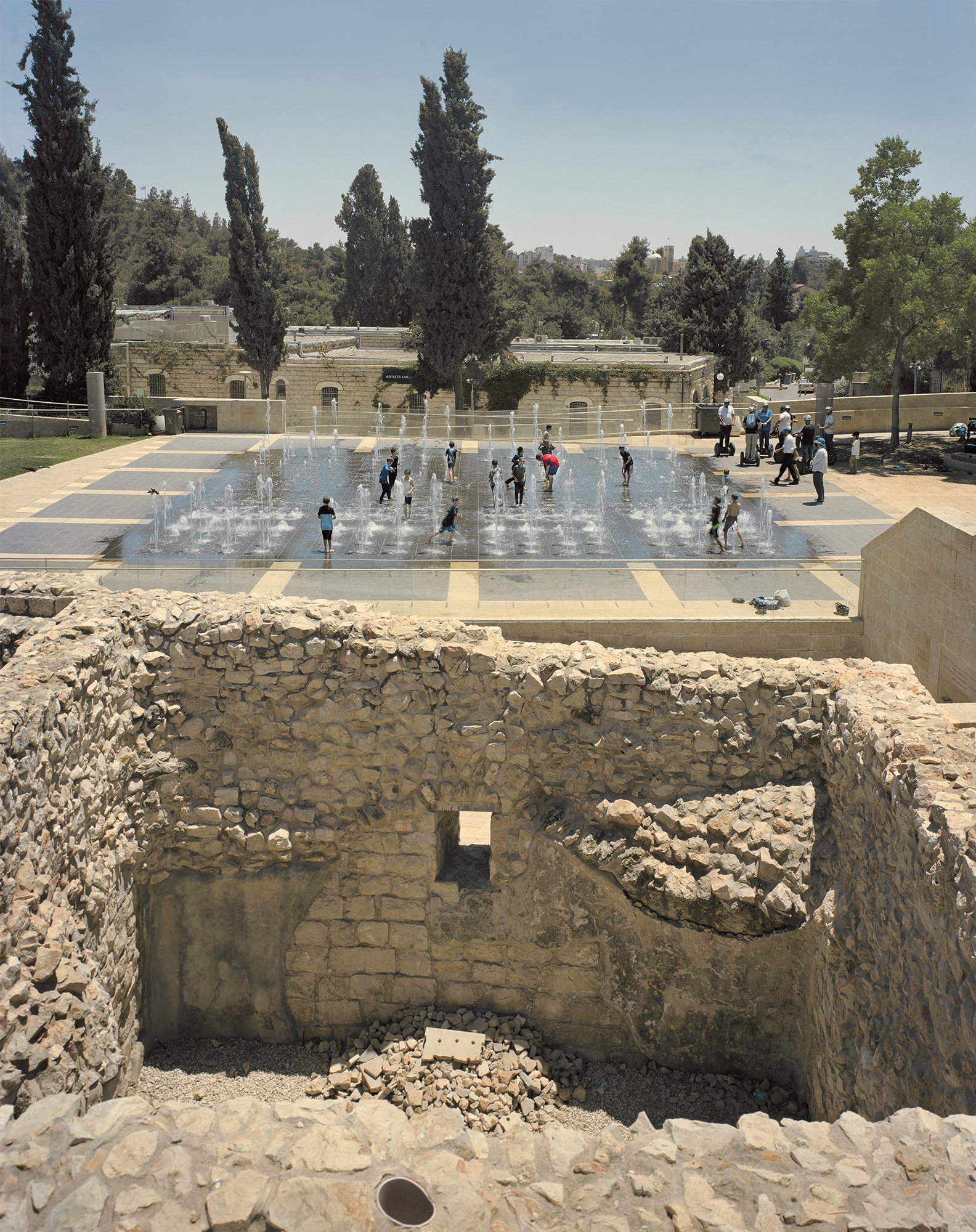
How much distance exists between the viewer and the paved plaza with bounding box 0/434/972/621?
14.4 metres

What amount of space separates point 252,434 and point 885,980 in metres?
26.8

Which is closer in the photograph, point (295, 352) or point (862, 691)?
point (862, 691)

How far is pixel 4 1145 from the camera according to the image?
17.4 feet

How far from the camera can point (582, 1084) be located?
371 inches

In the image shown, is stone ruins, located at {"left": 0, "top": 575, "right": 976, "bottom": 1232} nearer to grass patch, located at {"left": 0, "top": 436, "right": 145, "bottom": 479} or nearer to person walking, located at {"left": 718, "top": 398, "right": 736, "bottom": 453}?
grass patch, located at {"left": 0, "top": 436, "right": 145, "bottom": 479}

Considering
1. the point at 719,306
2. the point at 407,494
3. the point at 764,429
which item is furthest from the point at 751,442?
the point at 719,306

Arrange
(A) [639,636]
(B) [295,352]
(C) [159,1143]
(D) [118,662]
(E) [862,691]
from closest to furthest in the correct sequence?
(C) [159,1143] → (E) [862,691] → (D) [118,662] → (A) [639,636] → (B) [295,352]

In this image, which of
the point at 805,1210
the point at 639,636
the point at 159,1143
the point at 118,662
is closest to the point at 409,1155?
the point at 159,1143

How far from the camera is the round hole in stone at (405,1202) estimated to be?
512 cm

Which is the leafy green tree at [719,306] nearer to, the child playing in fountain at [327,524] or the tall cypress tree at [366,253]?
the tall cypress tree at [366,253]

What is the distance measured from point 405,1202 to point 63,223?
3472cm

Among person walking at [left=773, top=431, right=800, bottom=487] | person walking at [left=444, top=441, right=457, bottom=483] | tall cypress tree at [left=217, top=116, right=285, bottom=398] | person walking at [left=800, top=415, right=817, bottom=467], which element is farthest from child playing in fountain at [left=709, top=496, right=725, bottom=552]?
tall cypress tree at [left=217, top=116, right=285, bottom=398]

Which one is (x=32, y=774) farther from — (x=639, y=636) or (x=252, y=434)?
(x=252, y=434)

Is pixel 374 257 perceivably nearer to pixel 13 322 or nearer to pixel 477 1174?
pixel 13 322
